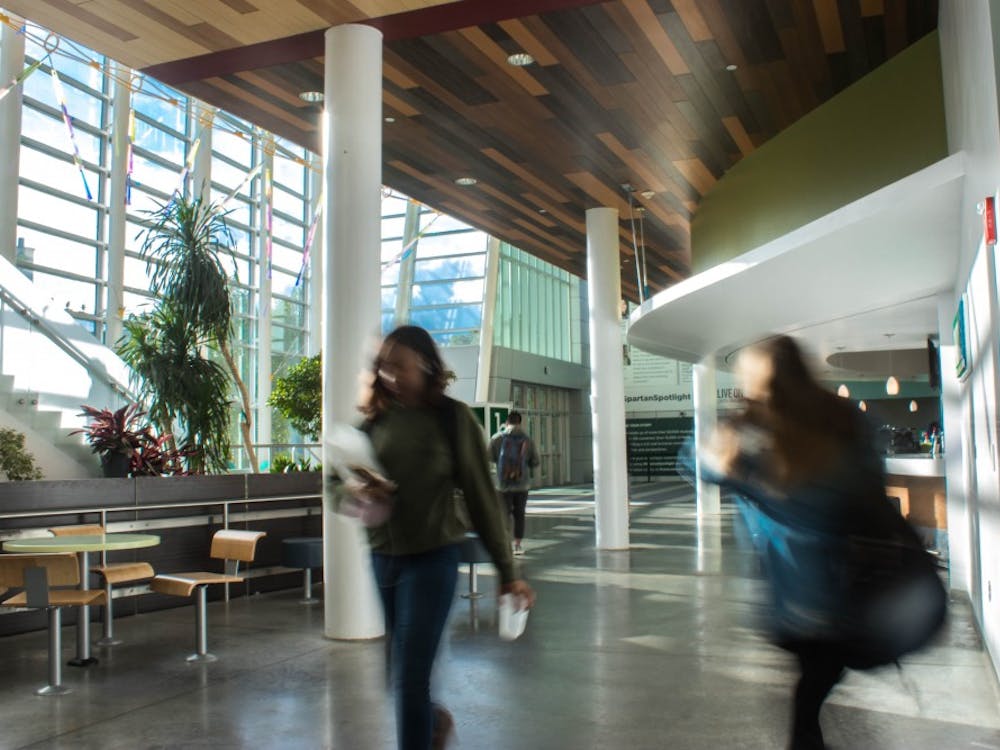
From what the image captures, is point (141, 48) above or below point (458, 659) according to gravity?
above

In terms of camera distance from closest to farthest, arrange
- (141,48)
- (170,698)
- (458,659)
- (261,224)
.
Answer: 1. (170,698)
2. (458,659)
3. (141,48)
4. (261,224)

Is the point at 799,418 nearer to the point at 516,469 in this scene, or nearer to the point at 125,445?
the point at 125,445

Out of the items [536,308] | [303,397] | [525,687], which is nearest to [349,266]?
[525,687]

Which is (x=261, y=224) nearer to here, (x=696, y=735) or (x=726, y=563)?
(x=726, y=563)

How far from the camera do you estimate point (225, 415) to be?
8.55 meters

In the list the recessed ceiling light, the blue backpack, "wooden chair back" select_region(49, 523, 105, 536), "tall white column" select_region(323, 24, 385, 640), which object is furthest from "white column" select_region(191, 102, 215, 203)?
"wooden chair back" select_region(49, 523, 105, 536)

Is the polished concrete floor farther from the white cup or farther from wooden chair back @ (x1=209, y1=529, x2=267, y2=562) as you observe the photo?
the white cup

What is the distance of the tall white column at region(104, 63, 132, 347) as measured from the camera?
46.5ft

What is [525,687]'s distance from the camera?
4312 millimetres

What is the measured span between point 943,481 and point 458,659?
235 inches

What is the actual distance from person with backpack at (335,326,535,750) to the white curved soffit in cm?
333

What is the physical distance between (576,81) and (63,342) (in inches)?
209

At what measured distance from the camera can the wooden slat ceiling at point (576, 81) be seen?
6.00 m

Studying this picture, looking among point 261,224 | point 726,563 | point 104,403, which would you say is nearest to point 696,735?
point 726,563
